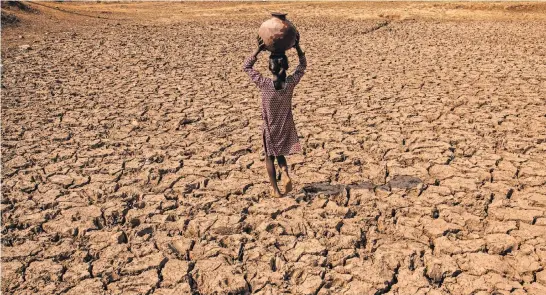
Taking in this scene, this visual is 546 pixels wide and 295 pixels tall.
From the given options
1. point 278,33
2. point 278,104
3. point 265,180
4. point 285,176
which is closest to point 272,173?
point 285,176

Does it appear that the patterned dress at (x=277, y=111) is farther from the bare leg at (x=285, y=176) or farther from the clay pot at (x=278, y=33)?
the clay pot at (x=278, y=33)

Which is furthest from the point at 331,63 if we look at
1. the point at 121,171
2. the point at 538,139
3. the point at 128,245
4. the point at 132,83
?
the point at 128,245

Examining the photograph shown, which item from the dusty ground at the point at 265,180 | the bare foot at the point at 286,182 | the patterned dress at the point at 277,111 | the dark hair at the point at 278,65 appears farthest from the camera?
the bare foot at the point at 286,182

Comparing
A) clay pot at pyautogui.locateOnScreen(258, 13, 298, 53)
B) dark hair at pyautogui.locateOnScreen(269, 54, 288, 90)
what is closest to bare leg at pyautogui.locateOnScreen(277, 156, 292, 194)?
dark hair at pyautogui.locateOnScreen(269, 54, 288, 90)

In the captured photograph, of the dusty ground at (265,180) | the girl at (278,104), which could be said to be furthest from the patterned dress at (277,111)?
the dusty ground at (265,180)

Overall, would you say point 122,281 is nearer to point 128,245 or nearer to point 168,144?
point 128,245

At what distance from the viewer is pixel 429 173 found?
3969 mm

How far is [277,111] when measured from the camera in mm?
3227

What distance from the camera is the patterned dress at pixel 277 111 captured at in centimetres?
316

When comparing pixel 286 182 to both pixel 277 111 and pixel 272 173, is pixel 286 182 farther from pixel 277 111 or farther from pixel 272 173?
pixel 277 111

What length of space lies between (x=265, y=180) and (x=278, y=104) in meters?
0.94

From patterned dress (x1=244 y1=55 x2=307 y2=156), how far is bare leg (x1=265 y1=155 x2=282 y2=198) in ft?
0.29

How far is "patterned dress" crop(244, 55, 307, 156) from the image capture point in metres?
3.16

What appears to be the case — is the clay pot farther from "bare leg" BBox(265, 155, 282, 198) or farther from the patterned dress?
"bare leg" BBox(265, 155, 282, 198)
